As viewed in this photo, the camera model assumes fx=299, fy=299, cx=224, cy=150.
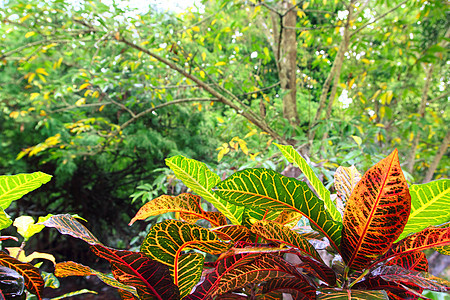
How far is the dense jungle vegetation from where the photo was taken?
200 cm

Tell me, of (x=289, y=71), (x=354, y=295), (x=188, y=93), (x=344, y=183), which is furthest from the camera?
(x=188, y=93)

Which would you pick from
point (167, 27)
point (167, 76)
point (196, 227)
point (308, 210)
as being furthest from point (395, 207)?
point (167, 76)

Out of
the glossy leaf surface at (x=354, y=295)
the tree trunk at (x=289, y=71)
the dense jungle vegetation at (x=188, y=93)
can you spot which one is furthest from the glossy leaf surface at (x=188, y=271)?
the tree trunk at (x=289, y=71)

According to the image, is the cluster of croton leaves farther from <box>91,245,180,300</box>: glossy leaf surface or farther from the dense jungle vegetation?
the dense jungle vegetation

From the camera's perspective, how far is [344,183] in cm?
41

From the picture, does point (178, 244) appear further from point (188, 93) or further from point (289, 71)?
point (188, 93)

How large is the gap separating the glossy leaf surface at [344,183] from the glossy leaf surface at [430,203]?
3.3 inches

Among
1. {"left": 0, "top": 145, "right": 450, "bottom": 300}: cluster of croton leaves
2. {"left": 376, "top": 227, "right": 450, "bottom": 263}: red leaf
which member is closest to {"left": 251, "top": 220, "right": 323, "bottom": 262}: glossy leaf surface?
{"left": 0, "top": 145, "right": 450, "bottom": 300}: cluster of croton leaves

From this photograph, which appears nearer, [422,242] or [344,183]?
[422,242]

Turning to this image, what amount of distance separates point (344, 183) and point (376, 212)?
0.46 feet

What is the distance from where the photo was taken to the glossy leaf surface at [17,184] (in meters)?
0.33

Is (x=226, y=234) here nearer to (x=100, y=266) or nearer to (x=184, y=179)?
(x=184, y=179)

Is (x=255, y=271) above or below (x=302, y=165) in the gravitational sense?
below

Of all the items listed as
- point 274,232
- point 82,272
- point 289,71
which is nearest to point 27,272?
point 82,272
